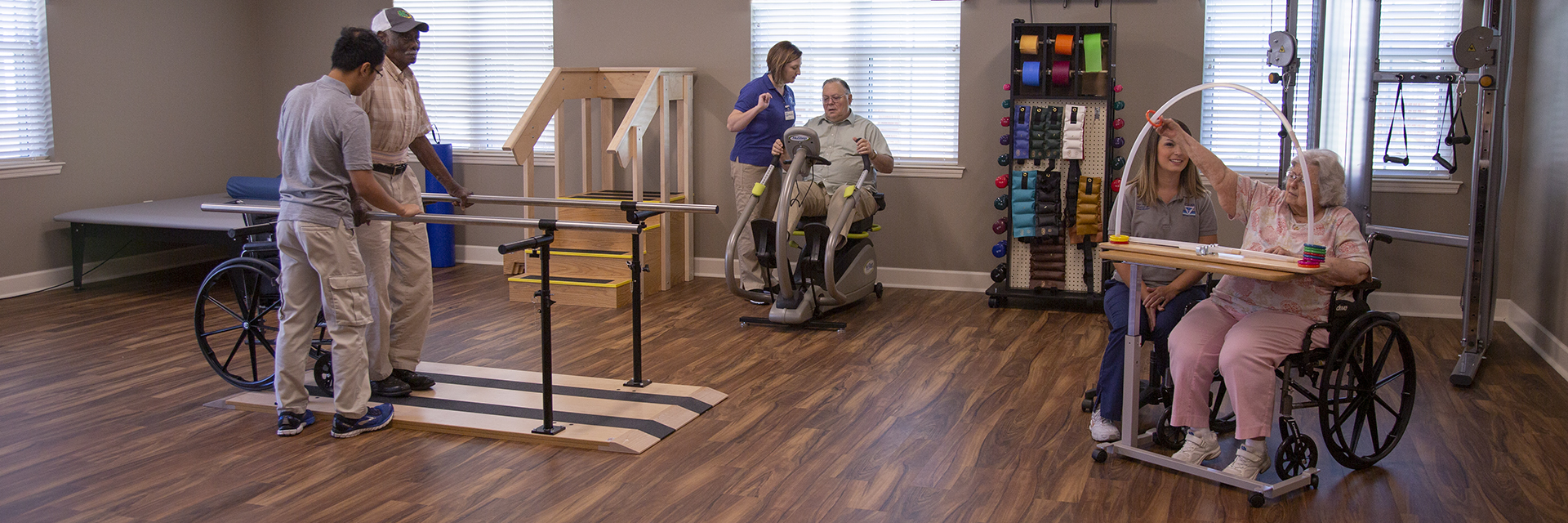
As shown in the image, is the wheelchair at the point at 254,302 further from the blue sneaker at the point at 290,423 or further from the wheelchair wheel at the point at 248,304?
the blue sneaker at the point at 290,423

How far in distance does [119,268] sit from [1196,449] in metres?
6.27

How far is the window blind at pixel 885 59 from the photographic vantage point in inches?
257

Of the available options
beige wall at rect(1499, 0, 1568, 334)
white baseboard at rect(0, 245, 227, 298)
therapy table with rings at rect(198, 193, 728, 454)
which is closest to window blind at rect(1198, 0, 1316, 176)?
beige wall at rect(1499, 0, 1568, 334)

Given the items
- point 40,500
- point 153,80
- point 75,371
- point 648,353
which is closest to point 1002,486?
point 648,353

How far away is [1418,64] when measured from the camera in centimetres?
580

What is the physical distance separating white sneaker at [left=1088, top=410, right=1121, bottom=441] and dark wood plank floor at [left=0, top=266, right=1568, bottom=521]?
92mm

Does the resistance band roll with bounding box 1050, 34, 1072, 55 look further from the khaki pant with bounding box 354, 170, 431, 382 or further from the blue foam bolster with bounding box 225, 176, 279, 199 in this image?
the blue foam bolster with bounding box 225, 176, 279, 199

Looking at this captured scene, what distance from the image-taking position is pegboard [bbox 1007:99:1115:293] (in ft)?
19.3

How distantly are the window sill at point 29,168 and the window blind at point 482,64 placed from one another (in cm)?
209

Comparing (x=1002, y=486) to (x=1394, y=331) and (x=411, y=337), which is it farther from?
(x=411, y=337)

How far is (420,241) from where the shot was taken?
4.14m

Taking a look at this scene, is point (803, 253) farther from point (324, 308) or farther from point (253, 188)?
point (253, 188)

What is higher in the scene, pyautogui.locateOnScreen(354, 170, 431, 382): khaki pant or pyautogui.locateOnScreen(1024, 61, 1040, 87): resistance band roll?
pyautogui.locateOnScreen(1024, 61, 1040, 87): resistance band roll

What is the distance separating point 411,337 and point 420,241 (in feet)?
1.19
